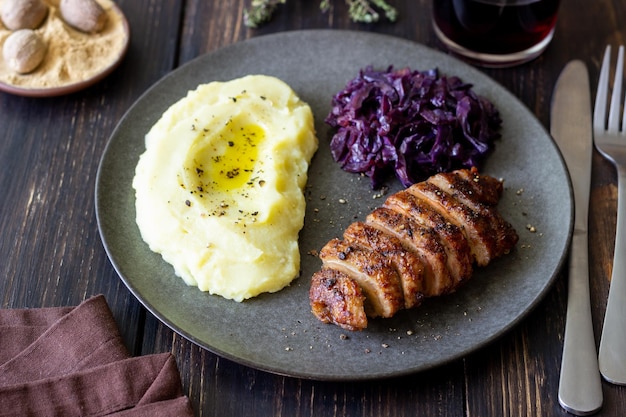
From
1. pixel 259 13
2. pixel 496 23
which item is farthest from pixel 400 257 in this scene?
pixel 259 13

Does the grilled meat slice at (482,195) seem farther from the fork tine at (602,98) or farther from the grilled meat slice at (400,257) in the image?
the fork tine at (602,98)

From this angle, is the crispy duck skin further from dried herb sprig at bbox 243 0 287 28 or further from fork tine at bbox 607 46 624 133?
dried herb sprig at bbox 243 0 287 28

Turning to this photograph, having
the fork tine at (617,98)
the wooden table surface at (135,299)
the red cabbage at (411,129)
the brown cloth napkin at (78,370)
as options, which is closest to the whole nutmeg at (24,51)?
the wooden table surface at (135,299)

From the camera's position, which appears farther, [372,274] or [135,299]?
[135,299]

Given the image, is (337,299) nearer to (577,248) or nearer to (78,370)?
(78,370)


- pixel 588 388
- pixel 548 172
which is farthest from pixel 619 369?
pixel 548 172

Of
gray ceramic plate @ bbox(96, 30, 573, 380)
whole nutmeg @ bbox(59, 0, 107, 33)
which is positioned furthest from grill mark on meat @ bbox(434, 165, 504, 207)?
whole nutmeg @ bbox(59, 0, 107, 33)
